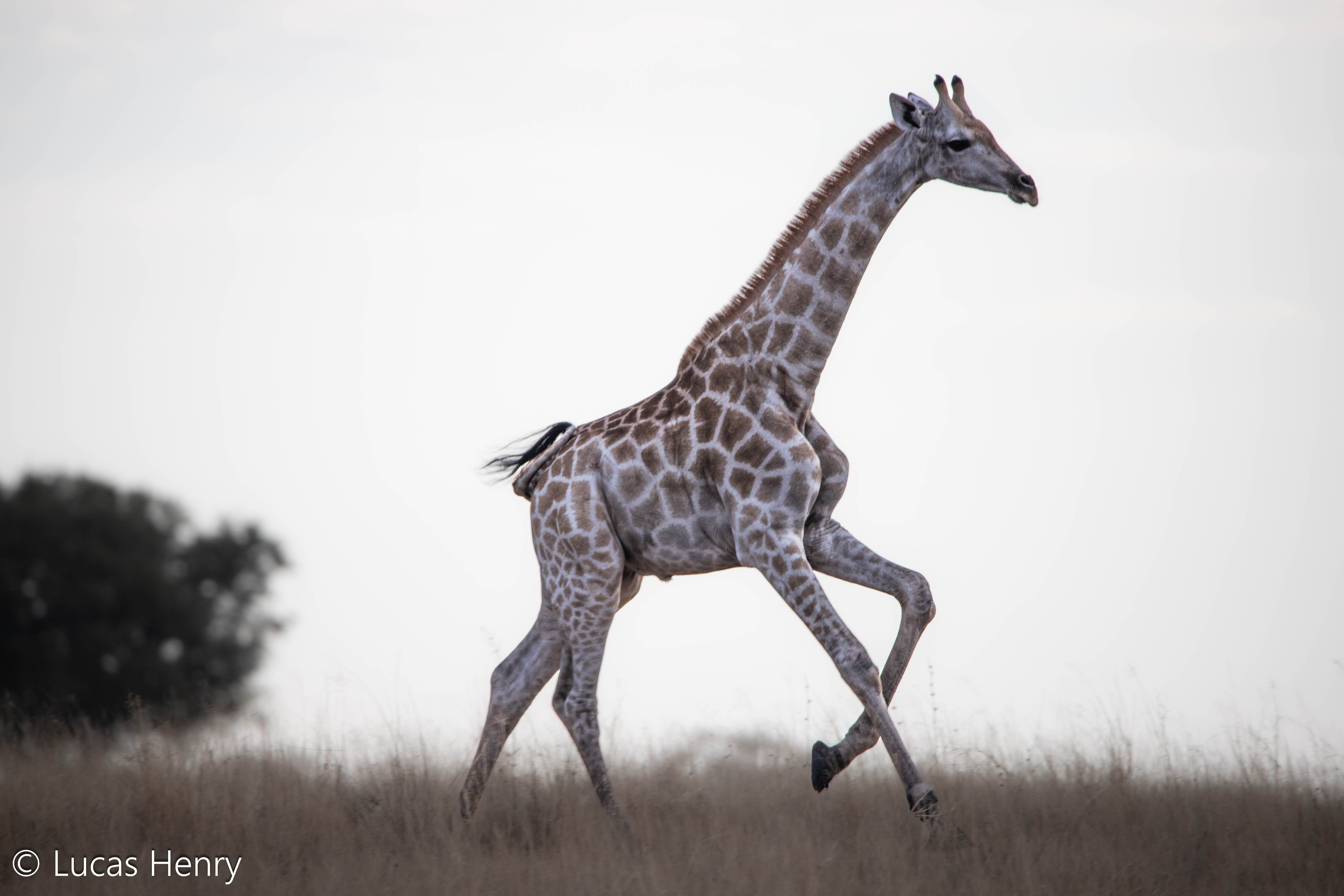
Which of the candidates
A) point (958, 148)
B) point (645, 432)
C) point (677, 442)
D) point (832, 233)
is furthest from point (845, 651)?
point (958, 148)

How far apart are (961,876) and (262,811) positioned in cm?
369

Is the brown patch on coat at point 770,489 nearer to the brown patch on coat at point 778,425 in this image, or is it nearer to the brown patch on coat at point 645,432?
the brown patch on coat at point 778,425

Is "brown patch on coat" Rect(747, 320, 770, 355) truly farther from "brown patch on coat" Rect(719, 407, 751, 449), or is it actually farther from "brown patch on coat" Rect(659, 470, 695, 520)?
"brown patch on coat" Rect(659, 470, 695, 520)

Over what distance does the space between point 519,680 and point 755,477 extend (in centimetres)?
192

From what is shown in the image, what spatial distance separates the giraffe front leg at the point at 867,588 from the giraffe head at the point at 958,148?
201 cm

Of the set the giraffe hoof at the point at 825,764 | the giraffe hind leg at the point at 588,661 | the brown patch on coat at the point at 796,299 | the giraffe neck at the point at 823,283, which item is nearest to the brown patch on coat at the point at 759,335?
the giraffe neck at the point at 823,283

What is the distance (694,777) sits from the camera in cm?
744

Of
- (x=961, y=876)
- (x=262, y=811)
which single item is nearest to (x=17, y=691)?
(x=262, y=811)

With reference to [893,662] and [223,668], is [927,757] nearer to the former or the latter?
[893,662]

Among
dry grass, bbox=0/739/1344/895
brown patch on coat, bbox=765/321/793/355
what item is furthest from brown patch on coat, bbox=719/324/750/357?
dry grass, bbox=0/739/1344/895

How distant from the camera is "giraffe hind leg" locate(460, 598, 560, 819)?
6836 millimetres

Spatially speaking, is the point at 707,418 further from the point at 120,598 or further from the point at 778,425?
the point at 120,598

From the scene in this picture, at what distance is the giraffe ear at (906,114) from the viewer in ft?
21.0

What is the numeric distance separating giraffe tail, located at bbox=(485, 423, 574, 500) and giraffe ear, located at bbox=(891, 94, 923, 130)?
8.84 feet
